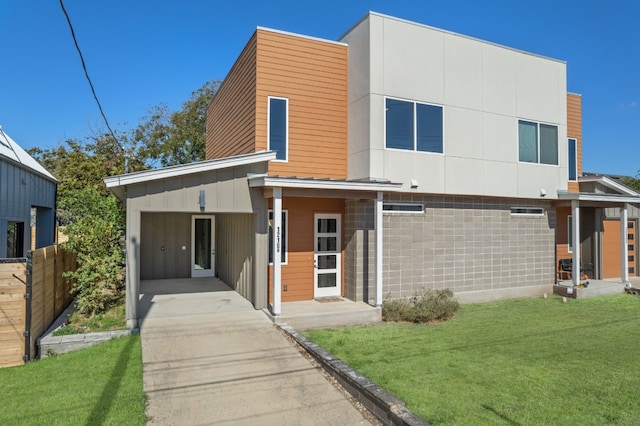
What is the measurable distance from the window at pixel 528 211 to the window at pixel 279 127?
7.53 m

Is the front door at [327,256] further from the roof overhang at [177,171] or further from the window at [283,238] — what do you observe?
the roof overhang at [177,171]

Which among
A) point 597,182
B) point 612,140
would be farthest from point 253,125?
point 612,140

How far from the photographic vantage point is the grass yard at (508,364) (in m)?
4.52

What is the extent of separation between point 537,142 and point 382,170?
19.5ft

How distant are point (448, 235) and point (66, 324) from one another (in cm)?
946

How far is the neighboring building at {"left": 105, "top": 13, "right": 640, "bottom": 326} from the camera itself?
8867 millimetres

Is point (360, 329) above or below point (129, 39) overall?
below

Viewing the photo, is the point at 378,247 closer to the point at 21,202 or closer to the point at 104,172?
the point at 21,202

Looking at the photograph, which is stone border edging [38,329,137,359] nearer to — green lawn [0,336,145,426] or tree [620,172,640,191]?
green lawn [0,336,145,426]

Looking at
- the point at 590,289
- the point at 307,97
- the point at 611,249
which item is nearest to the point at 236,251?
the point at 307,97

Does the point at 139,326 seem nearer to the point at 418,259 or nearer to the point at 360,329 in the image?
the point at 360,329

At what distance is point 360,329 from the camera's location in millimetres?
8312

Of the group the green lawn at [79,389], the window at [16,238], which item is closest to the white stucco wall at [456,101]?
the green lawn at [79,389]

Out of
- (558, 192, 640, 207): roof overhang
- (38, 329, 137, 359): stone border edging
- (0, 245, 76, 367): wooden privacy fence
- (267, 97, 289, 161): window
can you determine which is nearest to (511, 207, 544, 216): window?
(558, 192, 640, 207): roof overhang
